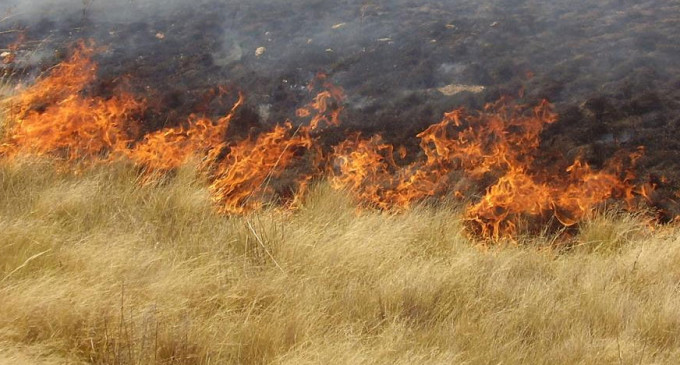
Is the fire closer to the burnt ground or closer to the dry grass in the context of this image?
the burnt ground

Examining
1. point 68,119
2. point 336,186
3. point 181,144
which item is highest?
point 68,119

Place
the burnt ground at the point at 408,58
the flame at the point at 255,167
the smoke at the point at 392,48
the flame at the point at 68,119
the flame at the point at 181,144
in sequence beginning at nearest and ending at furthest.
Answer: the flame at the point at 255,167 < the burnt ground at the point at 408,58 < the flame at the point at 181,144 < the flame at the point at 68,119 < the smoke at the point at 392,48

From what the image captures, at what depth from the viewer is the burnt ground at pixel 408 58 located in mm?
5070

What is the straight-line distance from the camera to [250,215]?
14.0 ft

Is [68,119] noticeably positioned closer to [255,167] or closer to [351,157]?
[255,167]

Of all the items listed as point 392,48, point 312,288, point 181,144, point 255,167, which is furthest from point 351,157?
point 312,288

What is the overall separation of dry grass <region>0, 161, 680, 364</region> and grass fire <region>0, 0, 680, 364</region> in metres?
0.01

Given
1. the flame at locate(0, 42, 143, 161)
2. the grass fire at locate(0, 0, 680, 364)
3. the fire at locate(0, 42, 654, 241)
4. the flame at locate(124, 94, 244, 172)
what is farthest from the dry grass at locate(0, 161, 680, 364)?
the flame at locate(0, 42, 143, 161)

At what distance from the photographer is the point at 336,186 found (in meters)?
4.77

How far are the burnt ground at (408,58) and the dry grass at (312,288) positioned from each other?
112 centimetres

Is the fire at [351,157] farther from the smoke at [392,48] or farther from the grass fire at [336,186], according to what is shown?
the smoke at [392,48]

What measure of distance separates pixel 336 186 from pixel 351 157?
451 millimetres

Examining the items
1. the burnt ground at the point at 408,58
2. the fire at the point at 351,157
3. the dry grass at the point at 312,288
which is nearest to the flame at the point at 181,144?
the fire at the point at 351,157

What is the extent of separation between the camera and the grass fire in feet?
9.29
